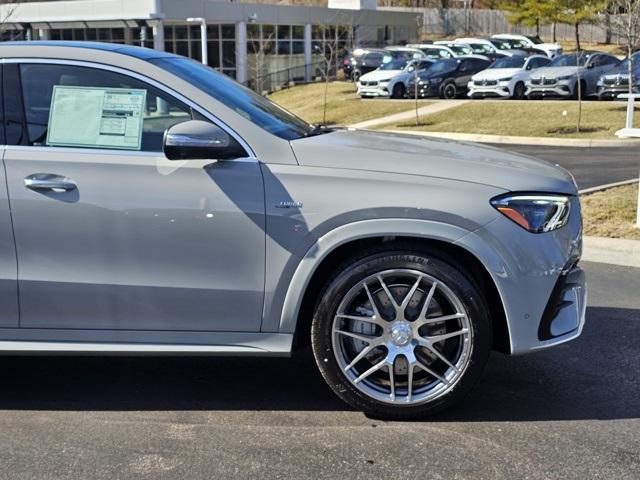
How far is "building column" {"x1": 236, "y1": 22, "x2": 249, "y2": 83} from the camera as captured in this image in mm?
41469

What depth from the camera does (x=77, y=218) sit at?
12.8 ft

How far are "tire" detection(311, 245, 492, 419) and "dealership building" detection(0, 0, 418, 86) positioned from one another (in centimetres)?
3618

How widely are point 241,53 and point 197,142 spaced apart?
39.0m

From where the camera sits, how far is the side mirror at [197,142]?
3.77 metres

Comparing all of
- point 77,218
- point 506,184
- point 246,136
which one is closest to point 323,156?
point 246,136

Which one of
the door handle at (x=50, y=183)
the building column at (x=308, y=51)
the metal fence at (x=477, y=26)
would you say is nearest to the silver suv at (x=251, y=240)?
the door handle at (x=50, y=183)

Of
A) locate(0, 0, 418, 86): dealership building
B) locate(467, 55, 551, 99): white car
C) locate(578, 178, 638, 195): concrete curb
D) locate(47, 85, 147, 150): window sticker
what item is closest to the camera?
locate(47, 85, 147, 150): window sticker

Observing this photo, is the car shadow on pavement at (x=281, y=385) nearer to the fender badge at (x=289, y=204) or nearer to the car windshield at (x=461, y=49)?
the fender badge at (x=289, y=204)

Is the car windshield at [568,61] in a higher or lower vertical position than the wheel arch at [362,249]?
higher

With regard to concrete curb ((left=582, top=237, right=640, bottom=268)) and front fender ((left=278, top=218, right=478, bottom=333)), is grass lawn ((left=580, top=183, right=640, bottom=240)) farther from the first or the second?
front fender ((left=278, top=218, right=478, bottom=333))

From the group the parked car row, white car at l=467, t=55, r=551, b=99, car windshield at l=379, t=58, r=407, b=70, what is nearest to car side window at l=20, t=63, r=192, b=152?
the parked car row

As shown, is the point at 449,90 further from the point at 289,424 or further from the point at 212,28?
the point at 289,424

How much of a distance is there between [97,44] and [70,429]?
6.62ft

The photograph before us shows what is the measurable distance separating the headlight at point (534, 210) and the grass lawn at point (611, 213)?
14.4 feet
